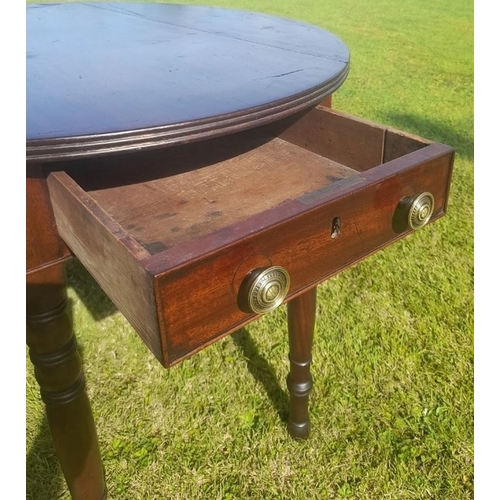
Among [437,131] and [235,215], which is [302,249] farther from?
[437,131]

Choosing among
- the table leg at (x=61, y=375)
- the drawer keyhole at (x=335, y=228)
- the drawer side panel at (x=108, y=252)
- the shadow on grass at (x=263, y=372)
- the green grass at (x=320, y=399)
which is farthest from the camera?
the shadow on grass at (x=263, y=372)

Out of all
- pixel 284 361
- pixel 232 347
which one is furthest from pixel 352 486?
pixel 232 347

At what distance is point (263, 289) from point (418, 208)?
0.29 meters

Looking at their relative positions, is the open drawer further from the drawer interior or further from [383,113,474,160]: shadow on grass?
[383,113,474,160]: shadow on grass

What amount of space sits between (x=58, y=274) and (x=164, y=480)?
0.62 m

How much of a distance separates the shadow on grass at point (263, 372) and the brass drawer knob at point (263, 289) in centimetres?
79

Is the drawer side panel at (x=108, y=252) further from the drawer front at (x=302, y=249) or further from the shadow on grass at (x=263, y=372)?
the shadow on grass at (x=263, y=372)

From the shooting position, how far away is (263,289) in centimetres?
60

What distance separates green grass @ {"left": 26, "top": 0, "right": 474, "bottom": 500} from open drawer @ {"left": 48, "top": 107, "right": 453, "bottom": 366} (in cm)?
66

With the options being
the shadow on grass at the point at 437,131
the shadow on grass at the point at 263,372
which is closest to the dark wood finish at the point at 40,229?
the shadow on grass at the point at 263,372

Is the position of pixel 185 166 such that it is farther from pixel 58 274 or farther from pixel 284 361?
pixel 284 361

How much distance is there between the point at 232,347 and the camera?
1.54 metres

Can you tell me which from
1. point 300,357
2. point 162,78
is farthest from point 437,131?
point 162,78

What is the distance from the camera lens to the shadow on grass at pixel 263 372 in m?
1.36
